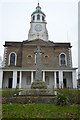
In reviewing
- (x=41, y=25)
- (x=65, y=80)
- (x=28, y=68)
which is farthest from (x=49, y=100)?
(x=41, y=25)

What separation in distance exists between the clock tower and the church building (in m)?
1.52

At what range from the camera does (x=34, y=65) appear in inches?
1356

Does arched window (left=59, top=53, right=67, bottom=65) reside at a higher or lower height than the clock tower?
lower

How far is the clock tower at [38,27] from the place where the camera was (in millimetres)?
40844

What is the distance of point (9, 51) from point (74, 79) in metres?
14.1

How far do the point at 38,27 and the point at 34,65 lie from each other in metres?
11.1

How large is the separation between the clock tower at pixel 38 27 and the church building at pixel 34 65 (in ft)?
4.98

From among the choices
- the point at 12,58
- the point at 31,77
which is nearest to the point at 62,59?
the point at 31,77

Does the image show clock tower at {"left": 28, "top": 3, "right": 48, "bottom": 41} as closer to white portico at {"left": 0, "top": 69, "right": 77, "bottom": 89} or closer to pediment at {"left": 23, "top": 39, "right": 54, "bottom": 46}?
pediment at {"left": 23, "top": 39, "right": 54, "bottom": 46}

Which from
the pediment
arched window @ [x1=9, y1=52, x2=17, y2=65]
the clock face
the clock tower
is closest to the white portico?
arched window @ [x1=9, y1=52, x2=17, y2=65]

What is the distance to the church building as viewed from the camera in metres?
32.9

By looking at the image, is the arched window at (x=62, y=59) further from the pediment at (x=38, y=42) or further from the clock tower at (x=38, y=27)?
the clock tower at (x=38, y=27)

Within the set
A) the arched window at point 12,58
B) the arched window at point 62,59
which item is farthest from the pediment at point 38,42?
the arched window at point 12,58

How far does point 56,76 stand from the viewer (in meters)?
34.2
